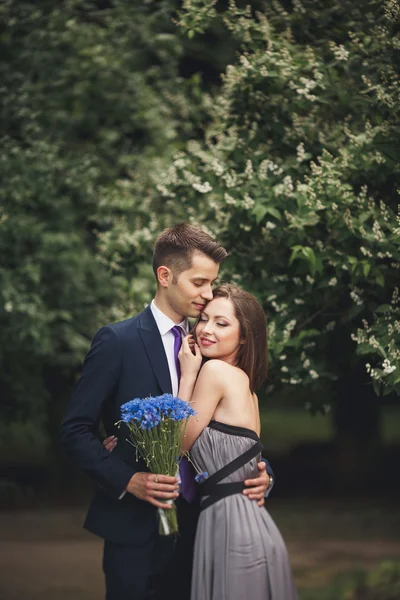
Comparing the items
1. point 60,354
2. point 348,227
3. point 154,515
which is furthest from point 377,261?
point 60,354

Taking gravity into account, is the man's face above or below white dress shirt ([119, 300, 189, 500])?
above

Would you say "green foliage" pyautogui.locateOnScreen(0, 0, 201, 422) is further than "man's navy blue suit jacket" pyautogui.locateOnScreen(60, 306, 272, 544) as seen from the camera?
Yes

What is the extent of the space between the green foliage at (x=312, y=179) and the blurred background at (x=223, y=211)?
2cm

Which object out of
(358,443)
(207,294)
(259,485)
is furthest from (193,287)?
(358,443)

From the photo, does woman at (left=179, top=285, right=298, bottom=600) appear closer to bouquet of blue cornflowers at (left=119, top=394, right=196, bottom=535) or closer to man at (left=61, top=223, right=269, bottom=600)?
man at (left=61, top=223, right=269, bottom=600)

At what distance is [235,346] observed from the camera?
14.7 feet

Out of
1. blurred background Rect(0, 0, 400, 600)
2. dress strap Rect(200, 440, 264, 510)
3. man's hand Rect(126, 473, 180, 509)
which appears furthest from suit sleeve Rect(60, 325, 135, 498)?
blurred background Rect(0, 0, 400, 600)

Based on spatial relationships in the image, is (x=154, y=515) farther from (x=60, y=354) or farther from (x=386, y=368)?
(x=60, y=354)

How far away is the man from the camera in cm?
418

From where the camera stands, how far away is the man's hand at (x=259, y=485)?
172 inches

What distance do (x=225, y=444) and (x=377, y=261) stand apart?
2.08m

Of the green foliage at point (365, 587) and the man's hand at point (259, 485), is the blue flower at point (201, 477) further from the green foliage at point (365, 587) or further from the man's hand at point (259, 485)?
the green foliage at point (365, 587)

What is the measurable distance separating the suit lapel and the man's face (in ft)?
0.48

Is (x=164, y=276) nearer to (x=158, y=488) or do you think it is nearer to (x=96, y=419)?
(x=96, y=419)
